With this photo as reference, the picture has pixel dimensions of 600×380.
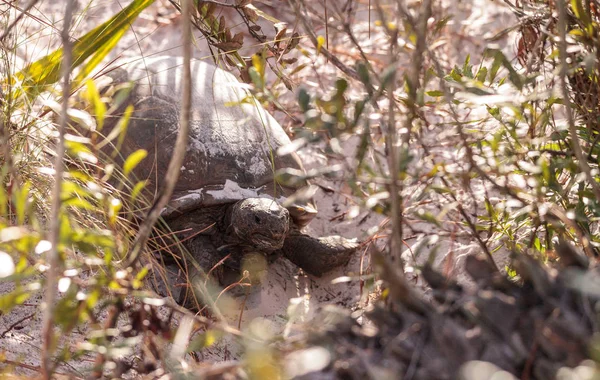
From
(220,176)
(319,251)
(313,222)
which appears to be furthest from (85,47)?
(313,222)

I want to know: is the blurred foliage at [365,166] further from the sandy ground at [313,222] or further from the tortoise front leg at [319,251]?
the tortoise front leg at [319,251]

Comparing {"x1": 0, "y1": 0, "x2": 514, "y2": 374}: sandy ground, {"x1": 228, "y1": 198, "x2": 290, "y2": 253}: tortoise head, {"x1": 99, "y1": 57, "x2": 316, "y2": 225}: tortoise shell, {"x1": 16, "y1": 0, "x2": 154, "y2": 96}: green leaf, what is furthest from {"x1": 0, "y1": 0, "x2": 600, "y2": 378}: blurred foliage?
{"x1": 228, "y1": 198, "x2": 290, "y2": 253}: tortoise head

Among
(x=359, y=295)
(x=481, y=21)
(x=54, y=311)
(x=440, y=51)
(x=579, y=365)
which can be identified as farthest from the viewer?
(x=481, y=21)

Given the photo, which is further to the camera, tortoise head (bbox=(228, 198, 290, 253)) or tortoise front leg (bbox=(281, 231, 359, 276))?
tortoise front leg (bbox=(281, 231, 359, 276))

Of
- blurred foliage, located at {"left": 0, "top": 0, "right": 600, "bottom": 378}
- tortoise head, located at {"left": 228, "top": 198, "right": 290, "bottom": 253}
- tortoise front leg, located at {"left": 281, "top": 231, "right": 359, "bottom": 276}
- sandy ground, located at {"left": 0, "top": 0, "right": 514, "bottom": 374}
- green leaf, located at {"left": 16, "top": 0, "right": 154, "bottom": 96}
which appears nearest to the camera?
blurred foliage, located at {"left": 0, "top": 0, "right": 600, "bottom": 378}

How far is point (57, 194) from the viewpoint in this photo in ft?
3.47

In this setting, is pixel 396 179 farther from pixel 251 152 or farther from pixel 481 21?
pixel 481 21

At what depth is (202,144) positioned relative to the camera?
288 centimetres

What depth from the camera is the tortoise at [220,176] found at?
2857 millimetres

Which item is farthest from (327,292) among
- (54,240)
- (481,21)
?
(481,21)

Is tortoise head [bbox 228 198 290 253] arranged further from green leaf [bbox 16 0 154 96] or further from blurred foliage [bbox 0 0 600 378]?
green leaf [bbox 16 0 154 96]

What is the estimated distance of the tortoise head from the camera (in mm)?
2795

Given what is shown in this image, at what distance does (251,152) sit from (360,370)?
2105 millimetres

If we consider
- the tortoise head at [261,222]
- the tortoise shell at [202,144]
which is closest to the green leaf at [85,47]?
the tortoise shell at [202,144]
